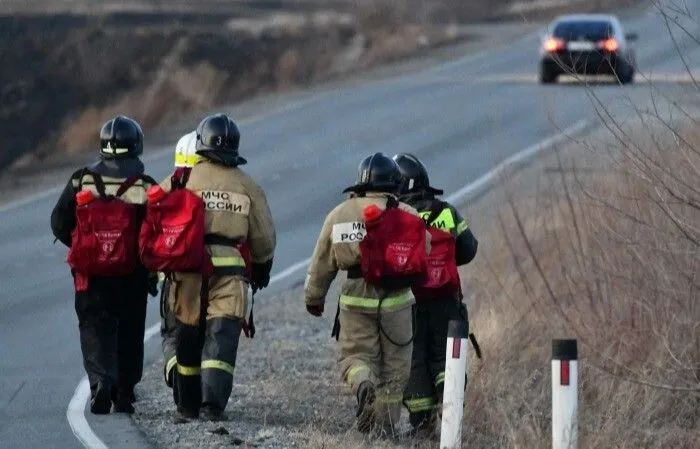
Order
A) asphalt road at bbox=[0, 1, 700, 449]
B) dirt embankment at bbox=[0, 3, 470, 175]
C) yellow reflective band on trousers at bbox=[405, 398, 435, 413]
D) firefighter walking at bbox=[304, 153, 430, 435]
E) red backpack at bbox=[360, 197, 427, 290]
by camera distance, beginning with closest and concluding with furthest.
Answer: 1. red backpack at bbox=[360, 197, 427, 290]
2. firefighter walking at bbox=[304, 153, 430, 435]
3. yellow reflective band on trousers at bbox=[405, 398, 435, 413]
4. asphalt road at bbox=[0, 1, 700, 449]
5. dirt embankment at bbox=[0, 3, 470, 175]

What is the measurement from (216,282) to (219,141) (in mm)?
820

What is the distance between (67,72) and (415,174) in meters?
32.2

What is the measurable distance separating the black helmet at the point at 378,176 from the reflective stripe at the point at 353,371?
1.00 meters

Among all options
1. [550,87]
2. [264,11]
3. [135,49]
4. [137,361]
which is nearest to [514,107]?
[550,87]

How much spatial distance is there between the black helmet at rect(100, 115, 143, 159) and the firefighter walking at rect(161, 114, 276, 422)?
45 centimetres

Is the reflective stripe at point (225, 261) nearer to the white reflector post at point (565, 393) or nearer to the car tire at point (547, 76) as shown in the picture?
the white reflector post at point (565, 393)

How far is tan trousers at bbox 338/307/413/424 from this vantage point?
9.87 meters

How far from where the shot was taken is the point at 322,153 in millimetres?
27438

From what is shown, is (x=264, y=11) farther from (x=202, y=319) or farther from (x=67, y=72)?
(x=202, y=319)

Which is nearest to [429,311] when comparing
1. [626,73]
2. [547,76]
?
[626,73]

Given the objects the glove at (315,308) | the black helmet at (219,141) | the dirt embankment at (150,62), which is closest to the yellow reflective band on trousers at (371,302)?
the glove at (315,308)

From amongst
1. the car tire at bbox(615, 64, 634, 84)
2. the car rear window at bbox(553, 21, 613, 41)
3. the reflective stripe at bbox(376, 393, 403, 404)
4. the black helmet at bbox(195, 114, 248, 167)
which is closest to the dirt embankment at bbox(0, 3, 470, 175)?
the car rear window at bbox(553, 21, 613, 41)

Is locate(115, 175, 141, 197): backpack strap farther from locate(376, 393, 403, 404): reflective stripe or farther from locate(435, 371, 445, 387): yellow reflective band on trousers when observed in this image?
locate(435, 371, 445, 387): yellow reflective band on trousers

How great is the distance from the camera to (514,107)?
31.7m
